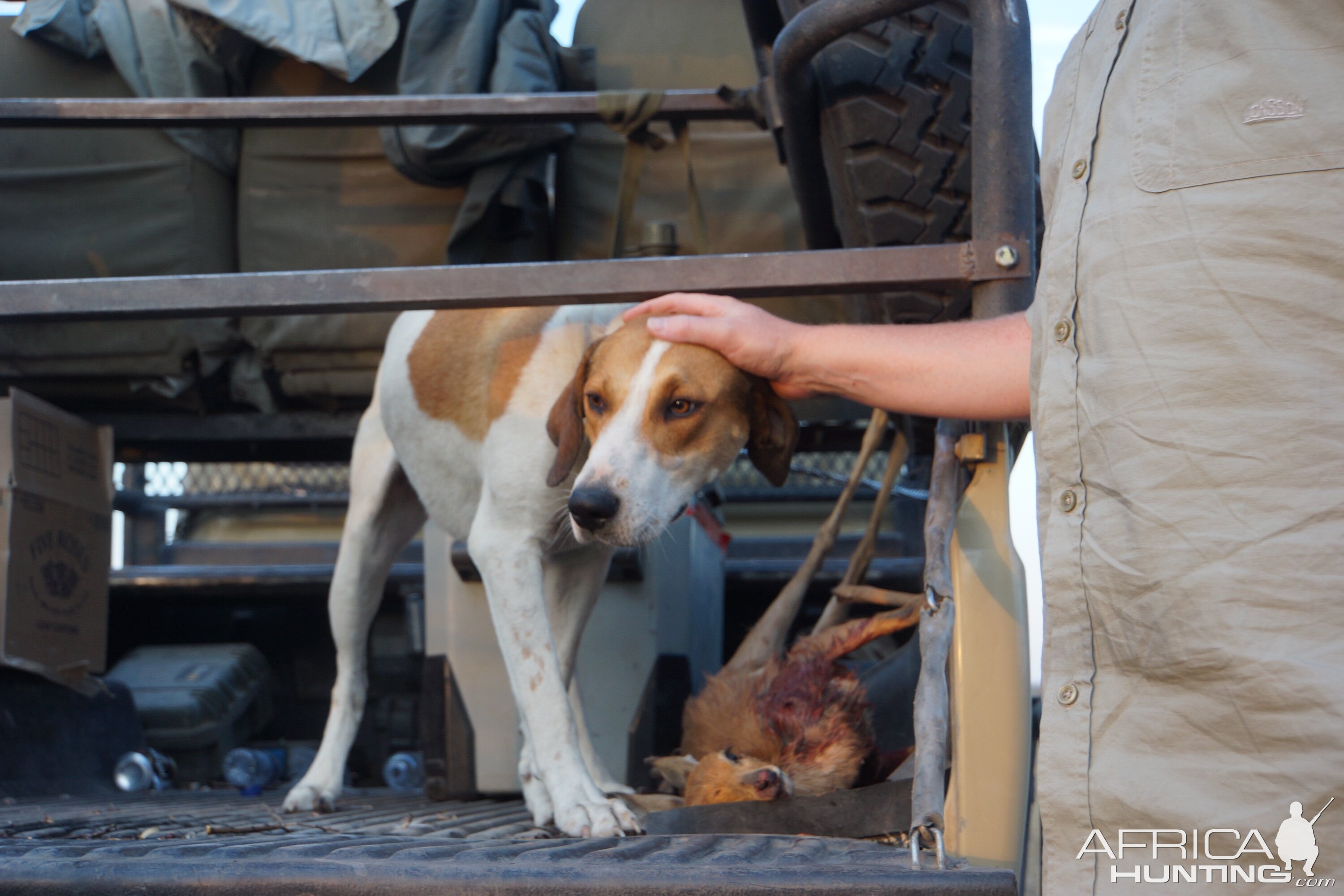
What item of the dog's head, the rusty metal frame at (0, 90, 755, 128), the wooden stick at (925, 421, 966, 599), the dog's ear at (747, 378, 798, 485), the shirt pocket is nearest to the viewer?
the shirt pocket

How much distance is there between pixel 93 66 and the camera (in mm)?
3297

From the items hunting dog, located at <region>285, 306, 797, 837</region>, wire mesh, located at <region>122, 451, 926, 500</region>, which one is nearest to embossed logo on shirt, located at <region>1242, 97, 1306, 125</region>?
hunting dog, located at <region>285, 306, 797, 837</region>

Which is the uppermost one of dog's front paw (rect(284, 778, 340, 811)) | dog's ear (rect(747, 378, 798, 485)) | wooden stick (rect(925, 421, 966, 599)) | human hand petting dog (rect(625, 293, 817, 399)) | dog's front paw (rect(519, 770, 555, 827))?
human hand petting dog (rect(625, 293, 817, 399))

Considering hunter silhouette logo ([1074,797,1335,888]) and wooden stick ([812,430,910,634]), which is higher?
wooden stick ([812,430,910,634])

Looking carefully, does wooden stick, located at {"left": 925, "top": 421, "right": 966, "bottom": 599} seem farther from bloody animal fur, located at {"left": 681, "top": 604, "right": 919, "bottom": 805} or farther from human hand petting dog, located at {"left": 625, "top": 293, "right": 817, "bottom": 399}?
bloody animal fur, located at {"left": 681, "top": 604, "right": 919, "bottom": 805}

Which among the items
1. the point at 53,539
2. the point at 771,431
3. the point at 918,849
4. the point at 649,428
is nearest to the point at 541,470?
the point at 649,428

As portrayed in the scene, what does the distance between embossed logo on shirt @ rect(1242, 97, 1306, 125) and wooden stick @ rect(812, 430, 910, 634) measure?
1.42m

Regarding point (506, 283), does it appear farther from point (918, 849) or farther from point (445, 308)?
point (918, 849)

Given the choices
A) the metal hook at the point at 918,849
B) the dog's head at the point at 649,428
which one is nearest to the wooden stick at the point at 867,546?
the dog's head at the point at 649,428

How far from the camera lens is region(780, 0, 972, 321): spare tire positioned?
2242 mm

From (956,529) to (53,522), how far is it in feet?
8.46

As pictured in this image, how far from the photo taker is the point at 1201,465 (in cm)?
116

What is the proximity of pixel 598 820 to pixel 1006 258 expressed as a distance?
3.57ft

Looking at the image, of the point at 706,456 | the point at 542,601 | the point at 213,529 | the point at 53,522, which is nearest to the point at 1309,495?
the point at 706,456
